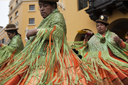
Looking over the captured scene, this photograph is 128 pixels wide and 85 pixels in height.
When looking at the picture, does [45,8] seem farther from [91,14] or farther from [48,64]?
[91,14]

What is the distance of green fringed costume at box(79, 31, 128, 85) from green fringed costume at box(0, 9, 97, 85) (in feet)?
1.90

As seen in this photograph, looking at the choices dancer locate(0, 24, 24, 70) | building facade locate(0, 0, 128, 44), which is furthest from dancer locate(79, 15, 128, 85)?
building facade locate(0, 0, 128, 44)

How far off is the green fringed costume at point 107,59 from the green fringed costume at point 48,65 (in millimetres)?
579

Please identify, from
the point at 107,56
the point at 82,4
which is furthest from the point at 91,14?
the point at 107,56

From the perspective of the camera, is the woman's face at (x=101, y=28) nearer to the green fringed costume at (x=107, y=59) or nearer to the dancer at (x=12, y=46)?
the green fringed costume at (x=107, y=59)

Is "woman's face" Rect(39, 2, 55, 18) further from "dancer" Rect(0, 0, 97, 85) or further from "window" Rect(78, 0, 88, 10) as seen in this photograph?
"window" Rect(78, 0, 88, 10)

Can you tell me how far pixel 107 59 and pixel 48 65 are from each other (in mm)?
1531

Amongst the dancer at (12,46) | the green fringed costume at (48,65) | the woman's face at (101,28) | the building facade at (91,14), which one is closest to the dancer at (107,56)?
the woman's face at (101,28)

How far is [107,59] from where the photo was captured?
265 cm

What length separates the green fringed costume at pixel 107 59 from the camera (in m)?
2.29

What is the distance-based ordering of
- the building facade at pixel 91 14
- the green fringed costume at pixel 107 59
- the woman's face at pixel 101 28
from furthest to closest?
the building facade at pixel 91 14 < the woman's face at pixel 101 28 < the green fringed costume at pixel 107 59

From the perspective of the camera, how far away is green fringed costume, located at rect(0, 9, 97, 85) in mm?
1411

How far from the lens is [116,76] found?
228 centimetres

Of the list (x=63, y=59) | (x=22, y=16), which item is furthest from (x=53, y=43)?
(x=22, y=16)
